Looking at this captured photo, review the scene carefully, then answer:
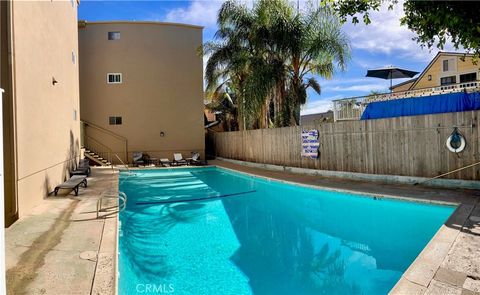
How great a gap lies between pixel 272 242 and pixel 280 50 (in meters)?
10.2

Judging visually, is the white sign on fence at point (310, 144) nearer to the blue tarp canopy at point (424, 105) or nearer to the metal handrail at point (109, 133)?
the blue tarp canopy at point (424, 105)

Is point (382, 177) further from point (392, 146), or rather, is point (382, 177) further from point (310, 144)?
point (310, 144)

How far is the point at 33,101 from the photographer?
7176mm

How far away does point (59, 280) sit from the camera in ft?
11.6

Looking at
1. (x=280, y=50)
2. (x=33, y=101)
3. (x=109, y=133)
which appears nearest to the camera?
(x=33, y=101)

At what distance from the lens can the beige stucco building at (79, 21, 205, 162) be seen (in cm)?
1977

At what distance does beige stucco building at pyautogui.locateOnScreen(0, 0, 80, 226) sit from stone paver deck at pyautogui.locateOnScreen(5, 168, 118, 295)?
0.60 meters

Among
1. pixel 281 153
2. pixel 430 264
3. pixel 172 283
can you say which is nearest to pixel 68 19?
pixel 281 153

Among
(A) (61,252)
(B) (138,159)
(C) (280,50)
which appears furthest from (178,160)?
(A) (61,252)

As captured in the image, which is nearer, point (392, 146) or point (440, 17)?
point (440, 17)

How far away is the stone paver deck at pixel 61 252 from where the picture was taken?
11.2 ft

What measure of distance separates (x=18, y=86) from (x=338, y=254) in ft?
21.7

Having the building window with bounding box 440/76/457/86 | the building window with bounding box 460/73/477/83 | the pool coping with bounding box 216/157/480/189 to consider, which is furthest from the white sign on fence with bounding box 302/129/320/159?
the building window with bounding box 440/76/457/86

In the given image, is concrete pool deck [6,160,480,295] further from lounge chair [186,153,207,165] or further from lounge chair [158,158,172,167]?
lounge chair [186,153,207,165]
